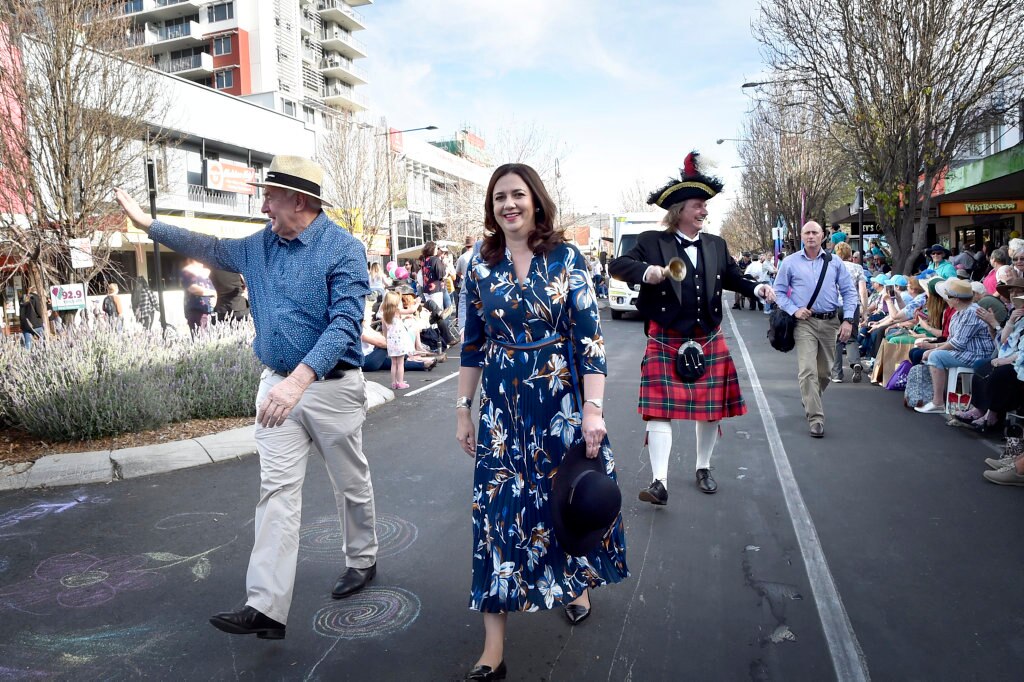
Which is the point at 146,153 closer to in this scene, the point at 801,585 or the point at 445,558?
the point at 445,558

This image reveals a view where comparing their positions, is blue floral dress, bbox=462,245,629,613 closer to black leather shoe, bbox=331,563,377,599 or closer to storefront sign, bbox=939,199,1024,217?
black leather shoe, bbox=331,563,377,599

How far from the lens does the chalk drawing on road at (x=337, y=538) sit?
4.36 meters

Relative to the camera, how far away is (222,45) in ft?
169

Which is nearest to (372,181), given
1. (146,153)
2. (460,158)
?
(146,153)

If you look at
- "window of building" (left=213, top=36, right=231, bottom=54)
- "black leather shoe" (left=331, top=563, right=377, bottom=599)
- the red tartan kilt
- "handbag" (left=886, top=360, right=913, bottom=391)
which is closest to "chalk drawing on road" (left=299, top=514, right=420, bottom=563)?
"black leather shoe" (left=331, top=563, right=377, bottom=599)

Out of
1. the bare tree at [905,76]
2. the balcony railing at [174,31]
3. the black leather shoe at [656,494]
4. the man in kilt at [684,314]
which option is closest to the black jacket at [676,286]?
the man in kilt at [684,314]

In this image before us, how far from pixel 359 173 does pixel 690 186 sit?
33464 mm

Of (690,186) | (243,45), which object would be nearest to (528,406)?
(690,186)

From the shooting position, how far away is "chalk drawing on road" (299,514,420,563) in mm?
4363

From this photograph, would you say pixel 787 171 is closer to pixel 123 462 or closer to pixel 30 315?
pixel 30 315

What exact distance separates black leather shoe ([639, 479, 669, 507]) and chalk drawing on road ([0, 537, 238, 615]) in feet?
8.74

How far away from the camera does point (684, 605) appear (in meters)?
3.66

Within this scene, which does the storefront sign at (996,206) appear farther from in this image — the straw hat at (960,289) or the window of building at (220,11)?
the window of building at (220,11)

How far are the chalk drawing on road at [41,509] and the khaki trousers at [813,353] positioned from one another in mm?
5961
